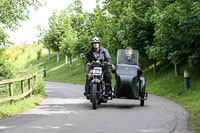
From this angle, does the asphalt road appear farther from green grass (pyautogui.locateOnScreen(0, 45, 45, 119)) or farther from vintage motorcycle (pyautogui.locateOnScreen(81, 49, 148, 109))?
vintage motorcycle (pyautogui.locateOnScreen(81, 49, 148, 109))

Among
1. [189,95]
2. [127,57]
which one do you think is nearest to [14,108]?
[127,57]

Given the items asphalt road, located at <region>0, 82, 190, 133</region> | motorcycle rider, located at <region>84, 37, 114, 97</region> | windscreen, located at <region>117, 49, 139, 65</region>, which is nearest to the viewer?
asphalt road, located at <region>0, 82, 190, 133</region>

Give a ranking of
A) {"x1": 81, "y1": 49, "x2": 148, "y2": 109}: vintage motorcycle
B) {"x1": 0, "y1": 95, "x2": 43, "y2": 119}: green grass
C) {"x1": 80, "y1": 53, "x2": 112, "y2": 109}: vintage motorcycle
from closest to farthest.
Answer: {"x1": 0, "y1": 95, "x2": 43, "y2": 119}: green grass
{"x1": 80, "y1": 53, "x2": 112, "y2": 109}: vintage motorcycle
{"x1": 81, "y1": 49, "x2": 148, "y2": 109}: vintage motorcycle

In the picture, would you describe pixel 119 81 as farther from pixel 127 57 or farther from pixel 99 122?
pixel 99 122

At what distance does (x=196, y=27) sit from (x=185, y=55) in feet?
8.79

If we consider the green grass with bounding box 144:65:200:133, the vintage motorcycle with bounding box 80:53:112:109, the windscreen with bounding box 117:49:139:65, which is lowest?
the green grass with bounding box 144:65:200:133

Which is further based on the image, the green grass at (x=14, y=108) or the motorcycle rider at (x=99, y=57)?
the motorcycle rider at (x=99, y=57)

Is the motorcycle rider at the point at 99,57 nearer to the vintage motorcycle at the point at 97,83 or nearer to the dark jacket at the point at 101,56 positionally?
the dark jacket at the point at 101,56

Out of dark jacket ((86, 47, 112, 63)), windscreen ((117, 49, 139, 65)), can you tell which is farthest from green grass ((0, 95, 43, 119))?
windscreen ((117, 49, 139, 65))

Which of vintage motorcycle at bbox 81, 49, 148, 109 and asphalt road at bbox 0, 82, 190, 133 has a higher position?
vintage motorcycle at bbox 81, 49, 148, 109

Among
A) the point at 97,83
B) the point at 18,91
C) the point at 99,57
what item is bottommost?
the point at 18,91

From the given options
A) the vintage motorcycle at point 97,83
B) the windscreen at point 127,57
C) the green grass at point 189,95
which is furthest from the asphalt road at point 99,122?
the windscreen at point 127,57

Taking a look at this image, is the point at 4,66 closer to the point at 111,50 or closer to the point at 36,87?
the point at 36,87

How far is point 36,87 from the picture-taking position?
560 inches
